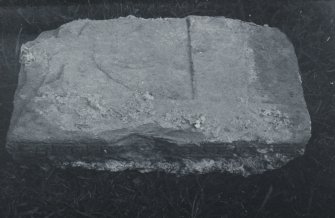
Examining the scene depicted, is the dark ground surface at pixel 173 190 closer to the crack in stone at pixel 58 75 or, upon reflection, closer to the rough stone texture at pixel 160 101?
the rough stone texture at pixel 160 101

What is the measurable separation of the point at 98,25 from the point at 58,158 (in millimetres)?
818

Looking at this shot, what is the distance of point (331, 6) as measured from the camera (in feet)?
12.0

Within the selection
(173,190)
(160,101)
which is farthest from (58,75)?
(173,190)

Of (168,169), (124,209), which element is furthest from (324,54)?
(124,209)

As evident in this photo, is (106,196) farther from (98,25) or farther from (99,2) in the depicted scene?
(99,2)

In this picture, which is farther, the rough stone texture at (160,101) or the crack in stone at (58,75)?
the crack in stone at (58,75)

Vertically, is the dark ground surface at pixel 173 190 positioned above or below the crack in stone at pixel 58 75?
below

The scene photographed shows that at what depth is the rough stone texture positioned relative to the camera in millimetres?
2514

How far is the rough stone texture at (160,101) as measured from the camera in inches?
99.0

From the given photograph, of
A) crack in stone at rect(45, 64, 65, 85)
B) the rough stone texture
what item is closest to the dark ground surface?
the rough stone texture

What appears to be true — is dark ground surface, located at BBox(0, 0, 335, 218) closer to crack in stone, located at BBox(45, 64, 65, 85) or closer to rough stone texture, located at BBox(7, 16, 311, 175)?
rough stone texture, located at BBox(7, 16, 311, 175)

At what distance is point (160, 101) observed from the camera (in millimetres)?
2584

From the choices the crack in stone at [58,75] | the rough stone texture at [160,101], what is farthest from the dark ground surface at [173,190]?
the crack in stone at [58,75]

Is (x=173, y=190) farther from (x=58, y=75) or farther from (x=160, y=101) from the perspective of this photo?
(x=58, y=75)
